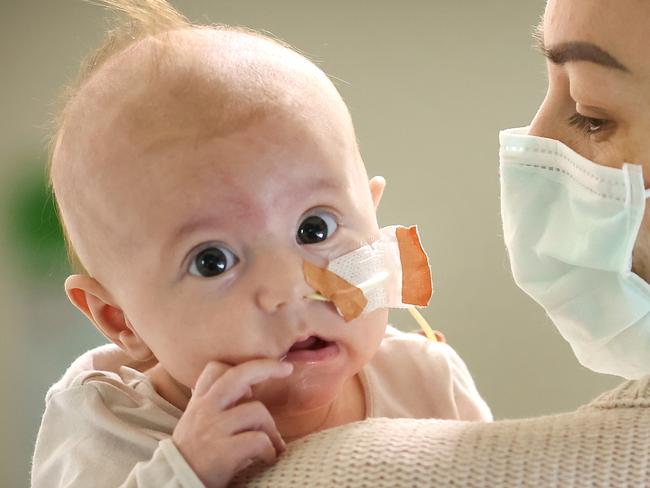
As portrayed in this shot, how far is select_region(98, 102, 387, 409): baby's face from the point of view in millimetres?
930

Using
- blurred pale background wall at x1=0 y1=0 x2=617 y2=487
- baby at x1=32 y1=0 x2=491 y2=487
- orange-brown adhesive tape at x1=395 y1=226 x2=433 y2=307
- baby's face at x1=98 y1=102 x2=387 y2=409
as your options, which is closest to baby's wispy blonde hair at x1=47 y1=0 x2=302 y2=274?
baby at x1=32 y1=0 x2=491 y2=487

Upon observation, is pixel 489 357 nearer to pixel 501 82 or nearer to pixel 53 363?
pixel 501 82

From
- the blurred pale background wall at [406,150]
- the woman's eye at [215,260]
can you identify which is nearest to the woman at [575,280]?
the woman's eye at [215,260]

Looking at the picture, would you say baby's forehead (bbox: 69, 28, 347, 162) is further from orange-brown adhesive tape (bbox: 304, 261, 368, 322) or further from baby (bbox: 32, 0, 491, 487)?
orange-brown adhesive tape (bbox: 304, 261, 368, 322)

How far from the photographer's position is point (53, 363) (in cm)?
198

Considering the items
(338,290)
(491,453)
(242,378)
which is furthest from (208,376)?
(491,453)

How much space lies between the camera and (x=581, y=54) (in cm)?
88

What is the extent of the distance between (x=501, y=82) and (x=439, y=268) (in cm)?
46

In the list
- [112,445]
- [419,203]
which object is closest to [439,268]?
[419,203]

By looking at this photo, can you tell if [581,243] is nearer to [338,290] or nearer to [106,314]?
[338,290]

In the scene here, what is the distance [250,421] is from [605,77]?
19.1 inches

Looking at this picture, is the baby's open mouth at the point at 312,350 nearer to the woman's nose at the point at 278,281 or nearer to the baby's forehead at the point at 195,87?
the woman's nose at the point at 278,281

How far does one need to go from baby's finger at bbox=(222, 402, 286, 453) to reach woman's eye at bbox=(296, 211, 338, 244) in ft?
0.61

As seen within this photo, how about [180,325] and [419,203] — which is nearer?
[180,325]
